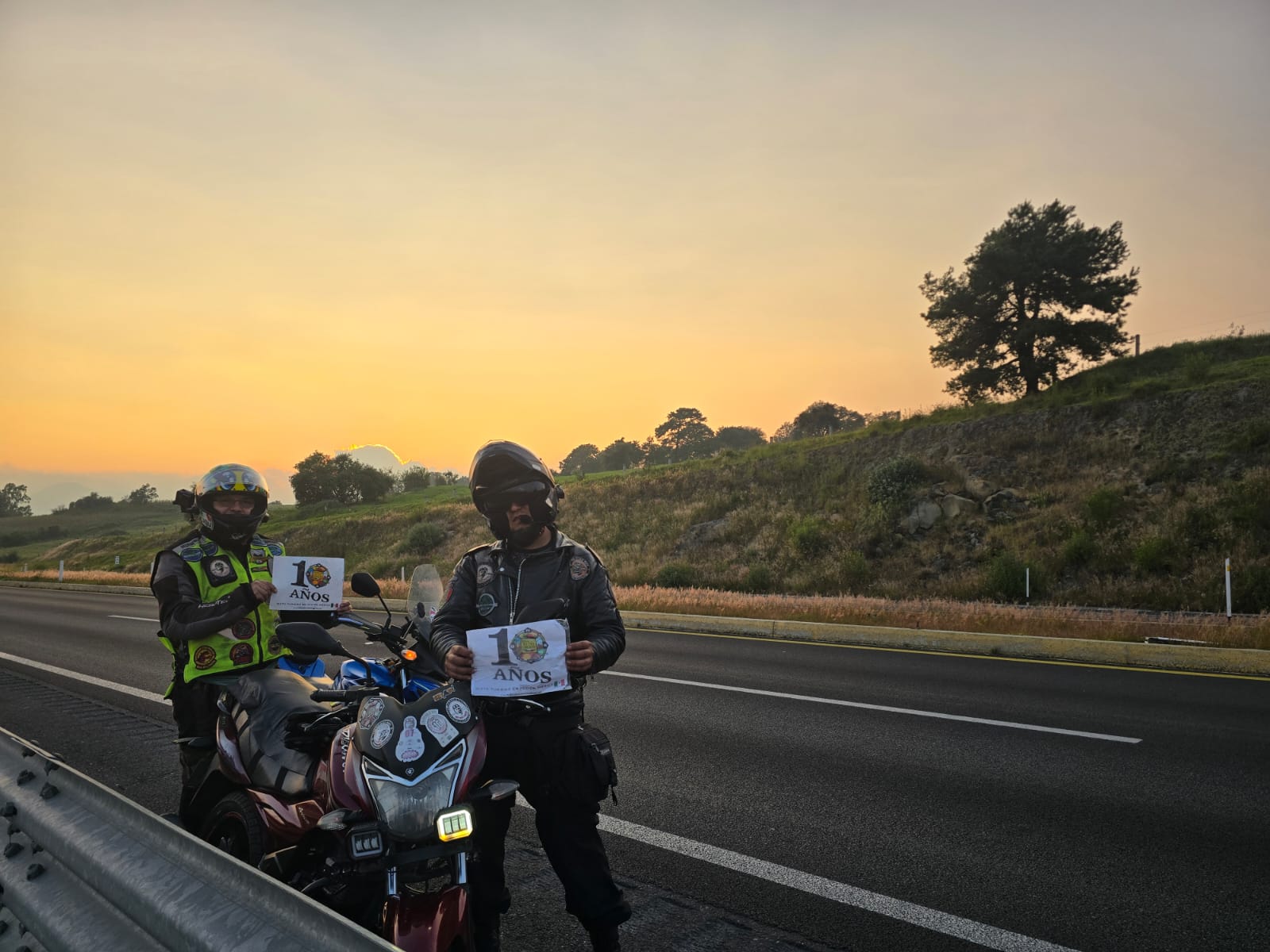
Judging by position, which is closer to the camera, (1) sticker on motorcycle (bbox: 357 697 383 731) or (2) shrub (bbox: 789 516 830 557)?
(1) sticker on motorcycle (bbox: 357 697 383 731)

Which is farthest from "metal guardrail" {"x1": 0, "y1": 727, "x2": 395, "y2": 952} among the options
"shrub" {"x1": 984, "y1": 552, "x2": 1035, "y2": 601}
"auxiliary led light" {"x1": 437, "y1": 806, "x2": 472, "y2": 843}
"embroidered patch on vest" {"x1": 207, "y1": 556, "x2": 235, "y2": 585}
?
"shrub" {"x1": 984, "y1": 552, "x2": 1035, "y2": 601}

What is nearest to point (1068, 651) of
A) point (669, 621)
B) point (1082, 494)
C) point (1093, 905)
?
point (669, 621)

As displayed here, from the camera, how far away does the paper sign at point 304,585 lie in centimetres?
448

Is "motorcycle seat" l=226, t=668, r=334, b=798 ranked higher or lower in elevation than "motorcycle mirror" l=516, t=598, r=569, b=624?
lower

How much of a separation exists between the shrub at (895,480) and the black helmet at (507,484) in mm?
25220

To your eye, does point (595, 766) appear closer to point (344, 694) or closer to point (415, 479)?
point (344, 694)

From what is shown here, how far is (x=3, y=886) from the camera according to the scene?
2.35 m

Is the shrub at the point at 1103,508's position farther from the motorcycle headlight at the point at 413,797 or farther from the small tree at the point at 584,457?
the small tree at the point at 584,457

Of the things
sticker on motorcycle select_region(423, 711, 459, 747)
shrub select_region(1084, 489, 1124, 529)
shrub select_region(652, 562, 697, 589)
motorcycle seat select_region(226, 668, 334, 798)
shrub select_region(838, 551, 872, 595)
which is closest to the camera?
sticker on motorcycle select_region(423, 711, 459, 747)

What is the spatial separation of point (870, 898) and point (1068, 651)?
8.80 m

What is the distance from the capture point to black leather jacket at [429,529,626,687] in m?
3.23

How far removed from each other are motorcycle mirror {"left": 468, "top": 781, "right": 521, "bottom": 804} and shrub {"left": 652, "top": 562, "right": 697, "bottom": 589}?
895 inches

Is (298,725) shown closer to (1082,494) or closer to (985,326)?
(1082,494)

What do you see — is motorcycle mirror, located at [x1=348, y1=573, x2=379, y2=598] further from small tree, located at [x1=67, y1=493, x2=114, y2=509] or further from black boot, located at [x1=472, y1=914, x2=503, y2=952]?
small tree, located at [x1=67, y1=493, x2=114, y2=509]
